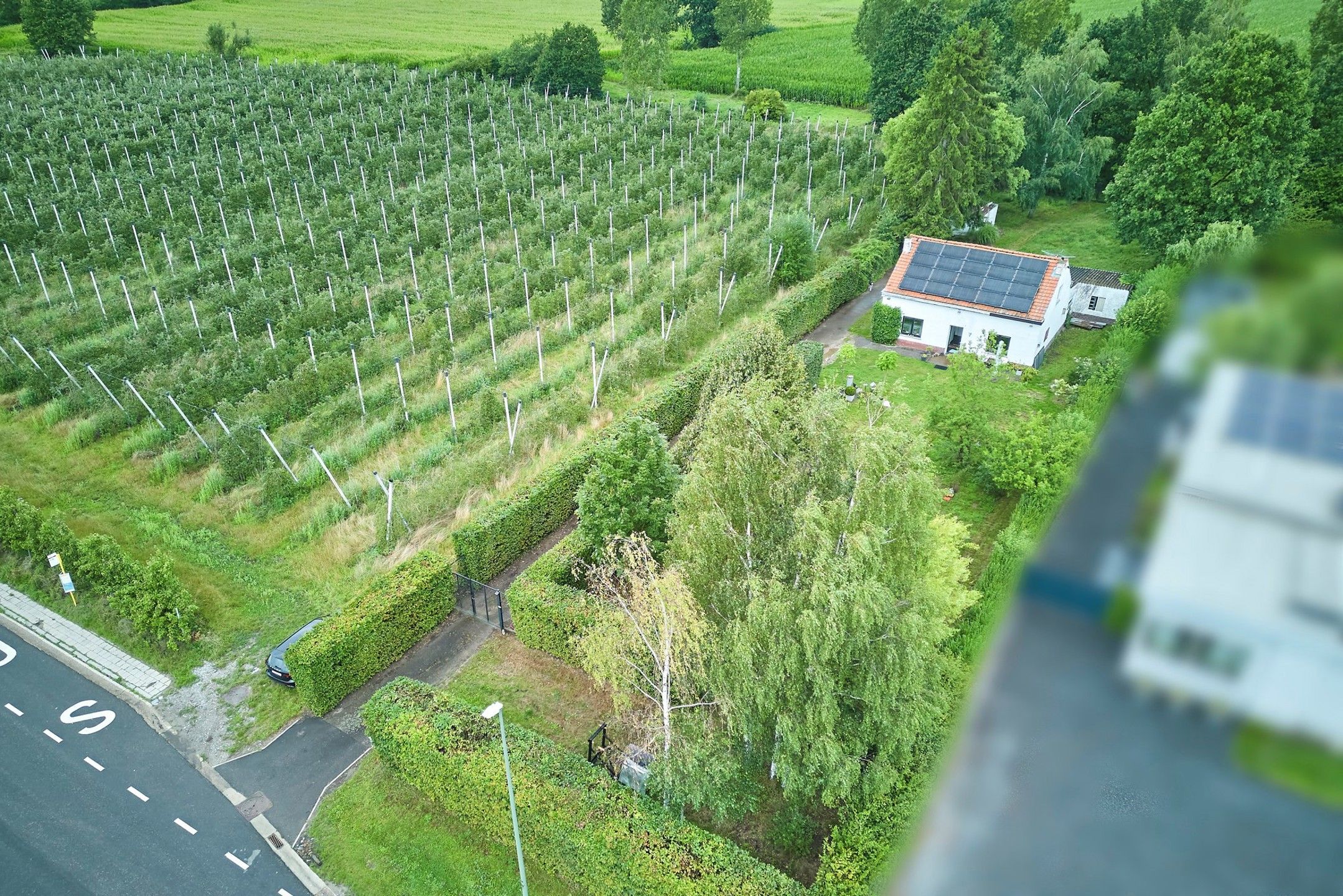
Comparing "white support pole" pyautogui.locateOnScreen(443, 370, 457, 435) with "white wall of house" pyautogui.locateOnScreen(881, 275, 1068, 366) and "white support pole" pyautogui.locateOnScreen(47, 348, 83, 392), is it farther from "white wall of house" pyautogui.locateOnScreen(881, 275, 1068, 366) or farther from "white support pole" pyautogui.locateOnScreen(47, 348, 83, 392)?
"white wall of house" pyautogui.locateOnScreen(881, 275, 1068, 366)

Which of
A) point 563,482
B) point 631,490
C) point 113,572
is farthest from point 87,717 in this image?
point 631,490

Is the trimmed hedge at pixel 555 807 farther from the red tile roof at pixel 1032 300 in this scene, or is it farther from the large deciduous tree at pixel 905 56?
the large deciduous tree at pixel 905 56

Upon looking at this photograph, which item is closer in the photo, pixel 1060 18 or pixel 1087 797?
pixel 1087 797

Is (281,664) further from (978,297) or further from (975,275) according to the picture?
(975,275)

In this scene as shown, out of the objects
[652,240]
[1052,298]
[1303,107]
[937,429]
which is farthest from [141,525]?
[1303,107]

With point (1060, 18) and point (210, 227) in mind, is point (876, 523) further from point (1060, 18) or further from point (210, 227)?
point (1060, 18)

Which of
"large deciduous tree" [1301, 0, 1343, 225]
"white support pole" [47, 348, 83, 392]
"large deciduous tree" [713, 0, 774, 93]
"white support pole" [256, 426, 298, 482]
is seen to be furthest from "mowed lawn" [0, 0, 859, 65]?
"large deciduous tree" [1301, 0, 1343, 225]
